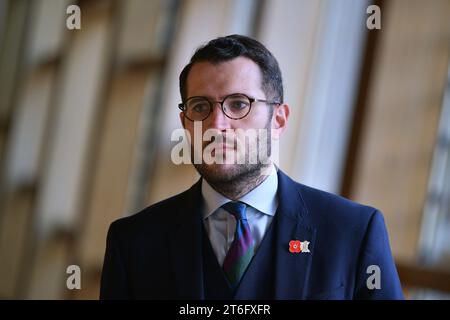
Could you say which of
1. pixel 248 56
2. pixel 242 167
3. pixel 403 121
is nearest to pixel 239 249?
pixel 242 167

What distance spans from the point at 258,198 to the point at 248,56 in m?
0.32

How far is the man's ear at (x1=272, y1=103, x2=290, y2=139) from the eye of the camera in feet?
4.33

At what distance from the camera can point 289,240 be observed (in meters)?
1.28

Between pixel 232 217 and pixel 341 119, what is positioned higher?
pixel 341 119

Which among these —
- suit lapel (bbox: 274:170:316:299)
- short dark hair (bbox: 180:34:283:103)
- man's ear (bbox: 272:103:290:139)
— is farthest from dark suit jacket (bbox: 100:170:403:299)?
short dark hair (bbox: 180:34:283:103)

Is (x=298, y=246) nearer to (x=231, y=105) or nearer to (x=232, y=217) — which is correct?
(x=232, y=217)

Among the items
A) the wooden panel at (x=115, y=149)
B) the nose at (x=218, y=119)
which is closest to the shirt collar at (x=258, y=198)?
the nose at (x=218, y=119)

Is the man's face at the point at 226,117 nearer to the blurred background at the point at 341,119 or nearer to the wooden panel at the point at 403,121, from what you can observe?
the blurred background at the point at 341,119

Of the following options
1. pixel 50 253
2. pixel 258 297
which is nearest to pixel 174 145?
pixel 258 297

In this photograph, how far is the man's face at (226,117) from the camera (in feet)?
4.16

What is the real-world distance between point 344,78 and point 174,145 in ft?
1.80

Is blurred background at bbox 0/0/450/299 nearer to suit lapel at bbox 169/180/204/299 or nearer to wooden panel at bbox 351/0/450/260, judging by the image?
wooden panel at bbox 351/0/450/260

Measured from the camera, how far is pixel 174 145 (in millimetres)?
1656

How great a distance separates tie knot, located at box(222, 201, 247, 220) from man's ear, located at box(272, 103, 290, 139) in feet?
0.57
